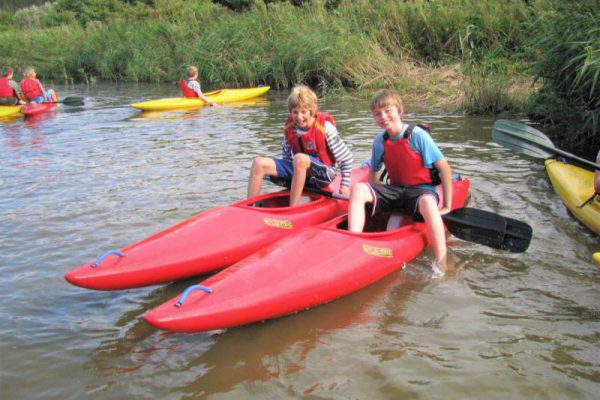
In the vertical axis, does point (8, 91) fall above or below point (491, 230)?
above

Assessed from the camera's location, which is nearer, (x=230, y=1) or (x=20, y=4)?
(x=230, y=1)

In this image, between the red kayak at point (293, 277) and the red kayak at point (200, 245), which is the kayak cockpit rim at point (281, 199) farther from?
the red kayak at point (293, 277)

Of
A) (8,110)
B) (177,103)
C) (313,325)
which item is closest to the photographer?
(313,325)

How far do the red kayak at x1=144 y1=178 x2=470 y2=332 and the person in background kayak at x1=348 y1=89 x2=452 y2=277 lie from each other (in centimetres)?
16

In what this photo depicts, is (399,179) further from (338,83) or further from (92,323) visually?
(338,83)

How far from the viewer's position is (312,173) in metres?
4.86

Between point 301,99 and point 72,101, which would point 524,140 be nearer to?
point 301,99

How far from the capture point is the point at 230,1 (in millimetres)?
25016

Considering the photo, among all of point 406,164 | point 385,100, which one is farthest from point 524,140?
point 385,100

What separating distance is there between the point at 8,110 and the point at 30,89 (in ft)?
2.78

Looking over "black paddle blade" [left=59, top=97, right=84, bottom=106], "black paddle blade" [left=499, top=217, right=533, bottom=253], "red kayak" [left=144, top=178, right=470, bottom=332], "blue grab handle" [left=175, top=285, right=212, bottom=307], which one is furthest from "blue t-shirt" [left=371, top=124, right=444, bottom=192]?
"black paddle blade" [left=59, top=97, right=84, bottom=106]

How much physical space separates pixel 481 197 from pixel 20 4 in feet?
212

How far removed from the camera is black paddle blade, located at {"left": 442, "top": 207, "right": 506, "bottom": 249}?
407 cm

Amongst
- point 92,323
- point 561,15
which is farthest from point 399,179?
point 561,15
